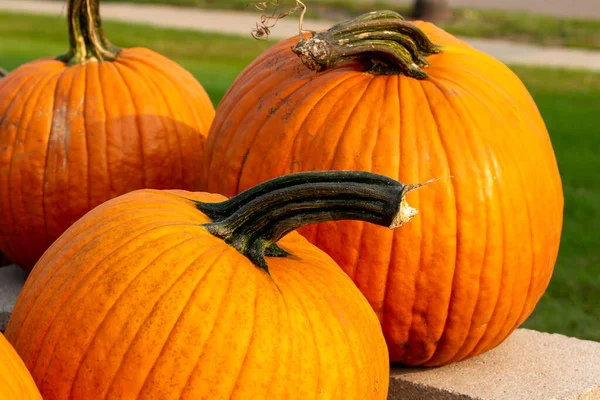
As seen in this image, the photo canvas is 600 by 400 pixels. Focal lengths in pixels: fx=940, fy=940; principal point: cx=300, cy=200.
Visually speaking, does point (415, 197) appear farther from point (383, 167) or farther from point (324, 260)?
point (324, 260)

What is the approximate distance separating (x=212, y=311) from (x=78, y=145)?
1440 mm

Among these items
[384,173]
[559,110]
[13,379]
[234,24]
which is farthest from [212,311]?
[234,24]

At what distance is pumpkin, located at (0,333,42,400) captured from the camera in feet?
5.36

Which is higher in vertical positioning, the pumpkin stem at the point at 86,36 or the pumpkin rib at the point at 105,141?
the pumpkin stem at the point at 86,36

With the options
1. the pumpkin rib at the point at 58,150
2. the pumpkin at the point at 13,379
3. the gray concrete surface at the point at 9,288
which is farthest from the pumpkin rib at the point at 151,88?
the pumpkin at the point at 13,379

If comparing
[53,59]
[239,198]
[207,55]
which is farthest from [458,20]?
[239,198]

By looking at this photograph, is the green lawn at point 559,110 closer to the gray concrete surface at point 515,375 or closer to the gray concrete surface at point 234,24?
the gray concrete surface at point 234,24

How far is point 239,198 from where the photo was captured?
2.15 metres

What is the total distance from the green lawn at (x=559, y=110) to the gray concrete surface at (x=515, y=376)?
5.40 ft

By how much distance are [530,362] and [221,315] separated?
1343mm

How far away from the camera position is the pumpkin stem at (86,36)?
3.31 metres

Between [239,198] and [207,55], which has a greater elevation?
[239,198]

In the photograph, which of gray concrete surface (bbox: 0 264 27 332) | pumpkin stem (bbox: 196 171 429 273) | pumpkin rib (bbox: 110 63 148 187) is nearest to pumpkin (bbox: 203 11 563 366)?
pumpkin rib (bbox: 110 63 148 187)

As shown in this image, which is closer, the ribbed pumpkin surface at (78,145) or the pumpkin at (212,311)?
the pumpkin at (212,311)
